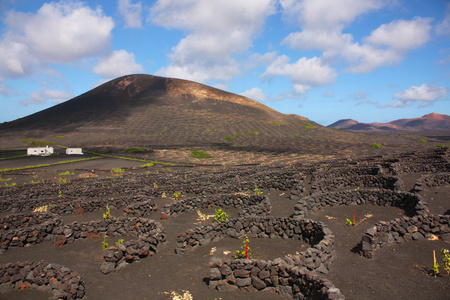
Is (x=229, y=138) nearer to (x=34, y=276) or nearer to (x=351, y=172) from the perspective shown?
(x=351, y=172)

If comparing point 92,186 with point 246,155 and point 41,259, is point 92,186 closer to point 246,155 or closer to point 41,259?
point 41,259

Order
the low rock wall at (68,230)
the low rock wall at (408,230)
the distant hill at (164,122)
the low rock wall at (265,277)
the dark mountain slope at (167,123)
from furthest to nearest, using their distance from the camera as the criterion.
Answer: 1. the distant hill at (164,122)
2. the dark mountain slope at (167,123)
3. the low rock wall at (68,230)
4. the low rock wall at (408,230)
5. the low rock wall at (265,277)

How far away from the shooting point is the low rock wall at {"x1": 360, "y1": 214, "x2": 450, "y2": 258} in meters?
13.7

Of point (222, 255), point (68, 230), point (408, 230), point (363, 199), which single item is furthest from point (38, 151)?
point (408, 230)

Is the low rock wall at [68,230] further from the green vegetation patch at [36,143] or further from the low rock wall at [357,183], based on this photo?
the green vegetation patch at [36,143]

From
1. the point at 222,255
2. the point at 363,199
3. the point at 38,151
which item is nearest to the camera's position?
the point at 222,255

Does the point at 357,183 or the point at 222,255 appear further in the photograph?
the point at 357,183

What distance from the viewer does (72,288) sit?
33.0ft

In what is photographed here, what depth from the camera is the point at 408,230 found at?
1438cm

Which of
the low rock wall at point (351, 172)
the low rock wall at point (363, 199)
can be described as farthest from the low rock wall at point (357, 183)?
the low rock wall at point (363, 199)

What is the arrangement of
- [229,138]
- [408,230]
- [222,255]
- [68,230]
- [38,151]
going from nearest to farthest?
[222,255]
[408,230]
[68,230]
[38,151]
[229,138]

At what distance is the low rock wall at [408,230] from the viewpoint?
1366 centimetres

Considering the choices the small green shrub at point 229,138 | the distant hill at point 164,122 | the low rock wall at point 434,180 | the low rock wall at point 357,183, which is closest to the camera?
the low rock wall at point 434,180

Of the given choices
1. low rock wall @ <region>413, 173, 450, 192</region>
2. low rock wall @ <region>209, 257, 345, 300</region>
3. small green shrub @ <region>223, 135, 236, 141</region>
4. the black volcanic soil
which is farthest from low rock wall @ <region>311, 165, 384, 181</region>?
small green shrub @ <region>223, 135, 236, 141</region>
